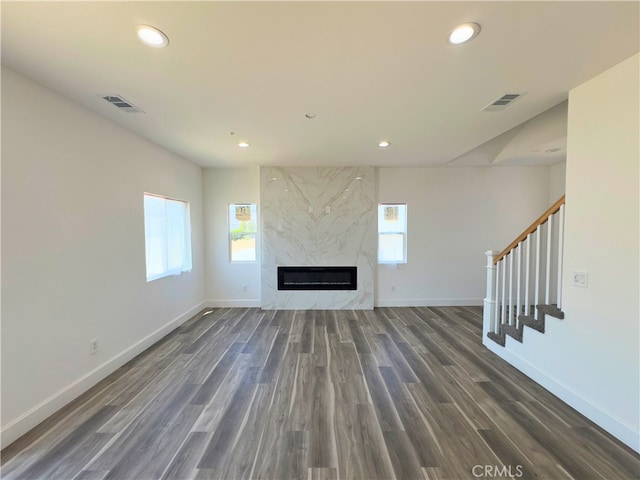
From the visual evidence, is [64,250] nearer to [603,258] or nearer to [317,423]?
[317,423]

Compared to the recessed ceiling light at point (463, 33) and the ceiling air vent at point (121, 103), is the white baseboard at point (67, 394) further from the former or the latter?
the recessed ceiling light at point (463, 33)

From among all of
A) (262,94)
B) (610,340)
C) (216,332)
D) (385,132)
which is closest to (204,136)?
(262,94)

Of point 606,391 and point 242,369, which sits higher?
point 606,391

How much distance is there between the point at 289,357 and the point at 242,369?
548 mm

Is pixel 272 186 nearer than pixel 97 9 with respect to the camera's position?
No

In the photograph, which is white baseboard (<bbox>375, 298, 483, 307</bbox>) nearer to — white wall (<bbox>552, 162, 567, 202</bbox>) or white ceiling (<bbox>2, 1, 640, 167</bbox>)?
white wall (<bbox>552, 162, 567, 202</bbox>)

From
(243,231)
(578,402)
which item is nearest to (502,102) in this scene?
(578,402)

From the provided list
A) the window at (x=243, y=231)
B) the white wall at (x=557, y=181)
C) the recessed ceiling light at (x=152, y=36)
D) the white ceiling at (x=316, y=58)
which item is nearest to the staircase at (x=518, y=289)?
the white ceiling at (x=316, y=58)

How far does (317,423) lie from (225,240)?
3.85 meters

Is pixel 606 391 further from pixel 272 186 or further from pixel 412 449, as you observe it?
pixel 272 186

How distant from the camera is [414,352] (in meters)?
3.20

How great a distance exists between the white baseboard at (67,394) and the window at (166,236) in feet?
2.74

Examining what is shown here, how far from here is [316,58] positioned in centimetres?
172

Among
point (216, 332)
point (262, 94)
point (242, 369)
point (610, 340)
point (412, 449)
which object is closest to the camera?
point (412, 449)
